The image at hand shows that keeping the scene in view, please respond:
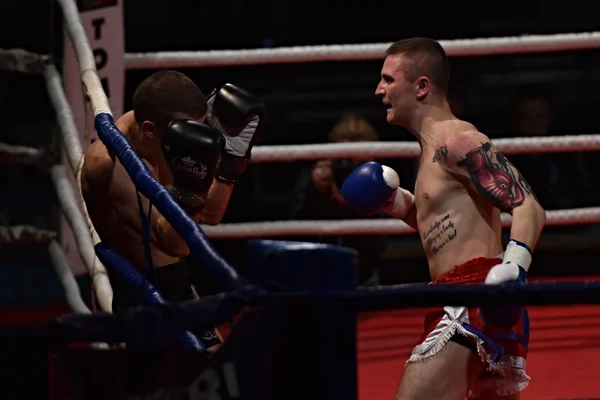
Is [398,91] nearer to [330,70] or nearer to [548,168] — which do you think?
[548,168]

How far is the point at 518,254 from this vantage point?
1.88 m

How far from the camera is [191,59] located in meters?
3.43

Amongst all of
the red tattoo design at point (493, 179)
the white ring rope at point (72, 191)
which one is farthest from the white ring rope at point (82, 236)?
the red tattoo design at point (493, 179)

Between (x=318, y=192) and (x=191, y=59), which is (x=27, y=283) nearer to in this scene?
(x=318, y=192)

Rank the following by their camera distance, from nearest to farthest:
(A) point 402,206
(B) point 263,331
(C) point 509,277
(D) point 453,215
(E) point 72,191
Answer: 1. (B) point 263,331
2. (C) point 509,277
3. (D) point 453,215
4. (A) point 402,206
5. (E) point 72,191

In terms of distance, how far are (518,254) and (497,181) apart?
236 mm

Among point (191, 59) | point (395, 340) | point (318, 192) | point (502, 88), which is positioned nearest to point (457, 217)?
point (395, 340)

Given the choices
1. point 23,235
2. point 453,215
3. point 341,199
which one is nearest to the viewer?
point 453,215

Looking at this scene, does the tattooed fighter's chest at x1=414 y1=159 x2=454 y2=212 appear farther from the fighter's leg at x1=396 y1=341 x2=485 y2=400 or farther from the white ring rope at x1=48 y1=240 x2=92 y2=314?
the white ring rope at x1=48 y1=240 x2=92 y2=314

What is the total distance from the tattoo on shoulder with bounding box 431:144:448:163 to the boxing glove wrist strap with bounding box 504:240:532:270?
13.4 inches

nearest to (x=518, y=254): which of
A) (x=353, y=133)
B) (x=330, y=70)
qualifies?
(x=353, y=133)

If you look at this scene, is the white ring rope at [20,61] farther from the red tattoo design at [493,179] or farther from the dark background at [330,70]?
the dark background at [330,70]

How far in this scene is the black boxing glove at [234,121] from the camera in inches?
96.7

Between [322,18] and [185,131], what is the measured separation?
161 inches
